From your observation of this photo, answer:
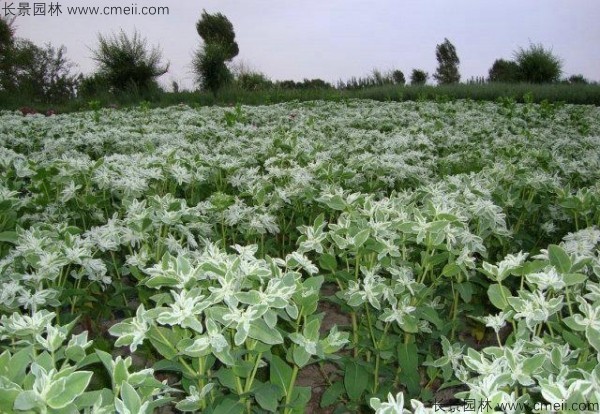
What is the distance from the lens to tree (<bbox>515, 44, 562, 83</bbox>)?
21766 mm

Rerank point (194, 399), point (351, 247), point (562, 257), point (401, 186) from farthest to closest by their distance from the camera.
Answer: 1. point (401, 186)
2. point (351, 247)
3. point (562, 257)
4. point (194, 399)

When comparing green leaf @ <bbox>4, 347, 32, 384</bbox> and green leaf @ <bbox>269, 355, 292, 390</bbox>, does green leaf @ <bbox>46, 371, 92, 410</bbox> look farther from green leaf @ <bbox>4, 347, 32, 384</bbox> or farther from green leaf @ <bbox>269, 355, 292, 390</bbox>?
green leaf @ <bbox>269, 355, 292, 390</bbox>

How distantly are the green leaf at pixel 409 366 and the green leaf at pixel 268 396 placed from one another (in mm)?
567

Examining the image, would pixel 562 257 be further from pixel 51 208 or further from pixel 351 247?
pixel 51 208

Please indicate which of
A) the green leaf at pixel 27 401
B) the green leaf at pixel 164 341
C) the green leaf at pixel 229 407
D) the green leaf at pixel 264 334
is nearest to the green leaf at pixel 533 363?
the green leaf at pixel 264 334

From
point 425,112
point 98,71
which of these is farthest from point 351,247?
point 98,71

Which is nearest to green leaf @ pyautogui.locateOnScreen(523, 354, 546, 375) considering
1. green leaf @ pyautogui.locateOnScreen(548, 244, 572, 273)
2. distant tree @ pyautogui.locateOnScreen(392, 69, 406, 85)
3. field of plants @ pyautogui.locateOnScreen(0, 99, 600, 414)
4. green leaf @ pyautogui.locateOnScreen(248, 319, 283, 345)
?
field of plants @ pyautogui.locateOnScreen(0, 99, 600, 414)

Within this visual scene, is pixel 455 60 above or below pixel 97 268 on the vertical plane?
above

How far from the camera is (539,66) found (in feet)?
71.5

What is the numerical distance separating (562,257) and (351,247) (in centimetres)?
58

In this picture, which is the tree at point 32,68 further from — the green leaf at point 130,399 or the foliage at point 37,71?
the green leaf at point 130,399

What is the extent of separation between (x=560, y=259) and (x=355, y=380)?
0.68m

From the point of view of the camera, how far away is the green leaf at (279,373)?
4.27 ft

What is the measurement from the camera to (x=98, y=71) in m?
18.9
